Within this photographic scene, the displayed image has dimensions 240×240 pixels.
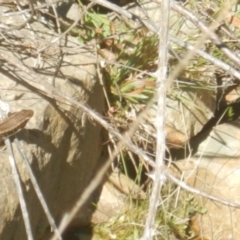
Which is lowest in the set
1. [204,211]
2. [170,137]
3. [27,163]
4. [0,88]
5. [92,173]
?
[204,211]

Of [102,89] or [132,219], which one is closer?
[102,89]

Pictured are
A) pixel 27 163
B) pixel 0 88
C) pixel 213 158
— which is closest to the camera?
pixel 27 163

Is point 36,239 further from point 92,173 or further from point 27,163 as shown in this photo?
point 27,163

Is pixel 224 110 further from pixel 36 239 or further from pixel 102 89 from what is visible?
pixel 36 239

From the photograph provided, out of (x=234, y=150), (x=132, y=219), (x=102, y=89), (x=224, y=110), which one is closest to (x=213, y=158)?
(x=234, y=150)

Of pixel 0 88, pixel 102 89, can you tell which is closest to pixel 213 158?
pixel 102 89

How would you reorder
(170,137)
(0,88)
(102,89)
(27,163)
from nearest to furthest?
(27,163), (0,88), (102,89), (170,137)

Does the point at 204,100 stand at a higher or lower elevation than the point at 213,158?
higher
